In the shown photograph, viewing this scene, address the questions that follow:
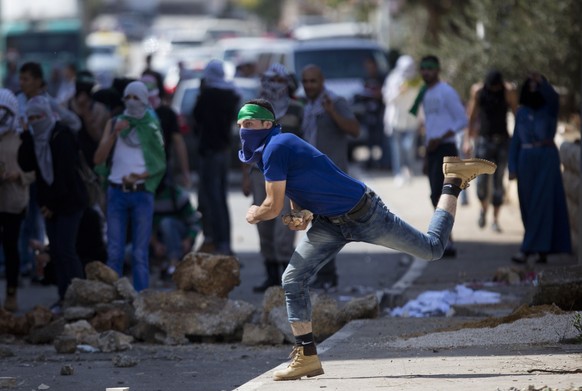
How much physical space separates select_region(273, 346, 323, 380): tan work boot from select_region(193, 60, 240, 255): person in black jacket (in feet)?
21.8

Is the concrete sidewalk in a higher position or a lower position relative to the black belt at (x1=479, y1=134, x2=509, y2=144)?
lower

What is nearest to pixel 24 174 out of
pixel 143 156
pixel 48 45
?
pixel 143 156

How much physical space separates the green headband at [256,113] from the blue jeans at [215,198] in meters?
6.79

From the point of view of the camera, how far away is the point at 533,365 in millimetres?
7863

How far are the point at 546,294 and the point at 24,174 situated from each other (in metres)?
4.71

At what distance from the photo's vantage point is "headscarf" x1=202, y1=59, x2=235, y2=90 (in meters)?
14.6

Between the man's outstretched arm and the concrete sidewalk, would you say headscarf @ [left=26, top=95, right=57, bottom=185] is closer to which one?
the concrete sidewalk

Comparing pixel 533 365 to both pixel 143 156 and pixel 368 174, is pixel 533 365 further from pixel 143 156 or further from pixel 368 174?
pixel 368 174

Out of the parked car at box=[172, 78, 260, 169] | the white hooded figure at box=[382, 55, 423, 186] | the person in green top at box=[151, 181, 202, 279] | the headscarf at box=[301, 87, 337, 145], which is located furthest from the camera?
the parked car at box=[172, 78, 260, 169]

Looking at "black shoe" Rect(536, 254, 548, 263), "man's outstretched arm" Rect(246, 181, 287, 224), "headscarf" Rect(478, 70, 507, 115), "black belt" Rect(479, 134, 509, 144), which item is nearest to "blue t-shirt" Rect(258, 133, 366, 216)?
"man's outstretched arm" Rect(246, 181, 287, 224)

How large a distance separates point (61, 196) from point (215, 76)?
3733mm

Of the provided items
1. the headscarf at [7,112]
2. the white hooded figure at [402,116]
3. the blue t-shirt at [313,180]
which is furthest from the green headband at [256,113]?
the white hooded figure at [402,116]

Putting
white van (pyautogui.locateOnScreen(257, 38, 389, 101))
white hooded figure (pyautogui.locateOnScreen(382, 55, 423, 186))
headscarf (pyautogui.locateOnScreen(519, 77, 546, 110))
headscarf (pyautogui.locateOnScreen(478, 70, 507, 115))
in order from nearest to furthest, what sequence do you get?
headscarf (pyautogui.locateOnScreen(519, 77, 546, 110)), headscarf (pyautogui.locateOnScreen(478, 70, 507, 115)), white hooded figure (pyautogui.locateOnScreen(382, 55, 423, 186)), white van (pyautogui.locateOnScreen(257, 38, 389, 101))

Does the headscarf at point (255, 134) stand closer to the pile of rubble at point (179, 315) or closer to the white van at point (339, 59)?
the pile of rubble at point (179, 315)
